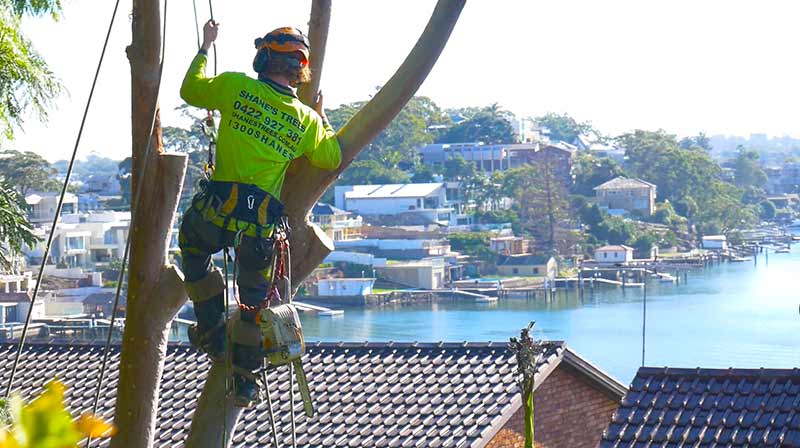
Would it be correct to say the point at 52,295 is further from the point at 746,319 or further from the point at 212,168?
the point at 212,168

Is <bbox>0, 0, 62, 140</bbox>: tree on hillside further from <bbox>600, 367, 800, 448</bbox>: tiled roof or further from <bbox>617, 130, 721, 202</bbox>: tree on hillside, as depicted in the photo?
<bbox>617, 130, 721, 202</bbox>: tree on hillside

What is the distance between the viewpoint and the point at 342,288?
63.7m

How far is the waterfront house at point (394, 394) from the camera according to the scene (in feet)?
25.1

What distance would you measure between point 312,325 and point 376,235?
20.5 m

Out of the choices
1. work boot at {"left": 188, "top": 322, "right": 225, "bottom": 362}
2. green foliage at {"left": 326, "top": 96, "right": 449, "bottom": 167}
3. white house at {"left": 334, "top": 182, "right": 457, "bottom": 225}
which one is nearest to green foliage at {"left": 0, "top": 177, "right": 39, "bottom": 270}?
work boot at {"left": 188, "top": 322, "right": 225, "bottom": 362}

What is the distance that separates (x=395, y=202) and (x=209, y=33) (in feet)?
252

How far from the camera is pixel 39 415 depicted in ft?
2.97

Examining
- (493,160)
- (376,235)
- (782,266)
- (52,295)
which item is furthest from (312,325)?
(493,160)

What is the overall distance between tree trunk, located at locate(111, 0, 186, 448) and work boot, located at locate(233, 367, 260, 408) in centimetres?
40

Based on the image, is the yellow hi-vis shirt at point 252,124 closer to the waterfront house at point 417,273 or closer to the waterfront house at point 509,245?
the waterfront house at point 417,273

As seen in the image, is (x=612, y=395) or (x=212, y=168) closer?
(x=212, y=168)

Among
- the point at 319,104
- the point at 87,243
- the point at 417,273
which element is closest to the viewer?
the point at 319,104

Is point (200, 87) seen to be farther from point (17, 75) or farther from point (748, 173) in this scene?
point (748, 173)

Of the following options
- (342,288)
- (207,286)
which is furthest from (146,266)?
(342,288)
